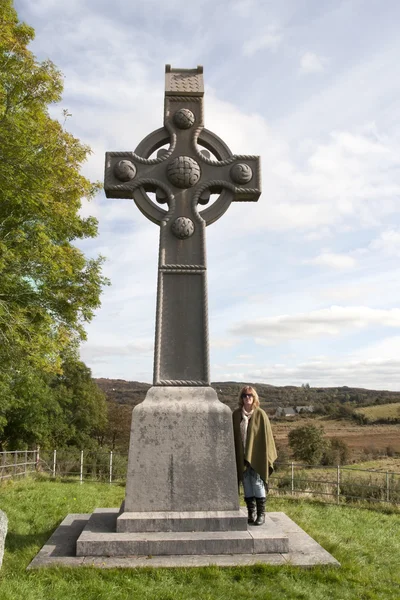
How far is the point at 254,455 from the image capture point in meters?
5.51

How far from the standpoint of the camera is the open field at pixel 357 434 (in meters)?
41.2

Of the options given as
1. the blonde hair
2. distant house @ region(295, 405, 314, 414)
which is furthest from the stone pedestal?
distant house @ region(295, 405, 314, 414)

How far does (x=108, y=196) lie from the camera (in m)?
6.54

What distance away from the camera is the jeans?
5.54 m

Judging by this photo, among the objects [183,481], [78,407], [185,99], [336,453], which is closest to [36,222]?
[185,99]

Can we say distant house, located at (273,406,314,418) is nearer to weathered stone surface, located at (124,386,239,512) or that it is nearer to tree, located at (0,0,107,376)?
tree, located at (0,0,107,376)

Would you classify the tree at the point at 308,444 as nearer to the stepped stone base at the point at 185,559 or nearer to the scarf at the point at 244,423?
the scarf at the point at 244,423

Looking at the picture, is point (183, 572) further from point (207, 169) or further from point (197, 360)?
point (207, 169)

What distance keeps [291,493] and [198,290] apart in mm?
8357

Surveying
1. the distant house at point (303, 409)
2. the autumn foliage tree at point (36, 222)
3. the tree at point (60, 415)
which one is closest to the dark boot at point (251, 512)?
the autumn foliage tree at point (36, 222)

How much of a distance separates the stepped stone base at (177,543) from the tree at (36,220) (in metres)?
6.62

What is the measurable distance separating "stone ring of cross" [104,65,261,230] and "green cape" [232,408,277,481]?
2329 mm

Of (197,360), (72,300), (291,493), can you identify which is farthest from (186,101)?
(291,493)

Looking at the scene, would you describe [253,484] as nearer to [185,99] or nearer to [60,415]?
[185,99]
